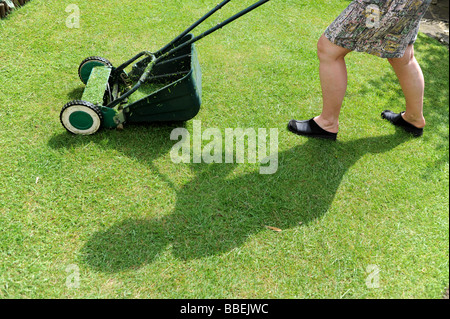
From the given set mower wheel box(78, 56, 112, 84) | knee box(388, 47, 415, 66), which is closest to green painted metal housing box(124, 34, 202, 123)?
mower wheel box(78, 56, 112, 84)

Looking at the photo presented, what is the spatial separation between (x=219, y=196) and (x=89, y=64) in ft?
5.39

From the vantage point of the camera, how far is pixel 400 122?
320cm

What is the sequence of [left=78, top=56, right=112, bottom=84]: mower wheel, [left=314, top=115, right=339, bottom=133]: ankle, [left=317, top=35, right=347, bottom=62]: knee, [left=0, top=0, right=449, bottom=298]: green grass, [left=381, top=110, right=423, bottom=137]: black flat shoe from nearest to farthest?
[left=0, top=0, right=449, bottom=298]: green grass < [left=317, top=35, right=347, bottom=62]: knee < [left=314, top=115, right=339, bottom=133]: ankle < [left=78, top=56, right=112, bottom=84]: mower wheel < [left=381, top=110, right=423, bottom=137]: black flat shoe

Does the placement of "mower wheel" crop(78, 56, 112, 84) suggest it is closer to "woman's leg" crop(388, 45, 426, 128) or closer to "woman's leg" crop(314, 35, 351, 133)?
"woman's leg" crop(314, 35, 351, 133)

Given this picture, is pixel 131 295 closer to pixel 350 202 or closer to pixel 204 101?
pixel 350 202

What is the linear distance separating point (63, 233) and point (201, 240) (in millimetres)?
849

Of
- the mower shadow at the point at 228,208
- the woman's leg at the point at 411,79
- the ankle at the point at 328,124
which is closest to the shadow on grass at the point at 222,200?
the mower shadow at the point at 228,208

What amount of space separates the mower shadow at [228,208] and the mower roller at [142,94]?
30 centimetres

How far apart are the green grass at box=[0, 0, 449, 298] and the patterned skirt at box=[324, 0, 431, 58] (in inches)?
33.7

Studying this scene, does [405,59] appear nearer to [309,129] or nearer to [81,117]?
[309,129]

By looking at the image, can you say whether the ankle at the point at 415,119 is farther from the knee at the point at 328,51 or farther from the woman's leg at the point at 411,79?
the knee at the point at 328,51

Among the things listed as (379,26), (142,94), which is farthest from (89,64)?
(379,26)

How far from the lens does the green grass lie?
2.07 metres

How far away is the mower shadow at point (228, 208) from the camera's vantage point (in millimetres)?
2146
